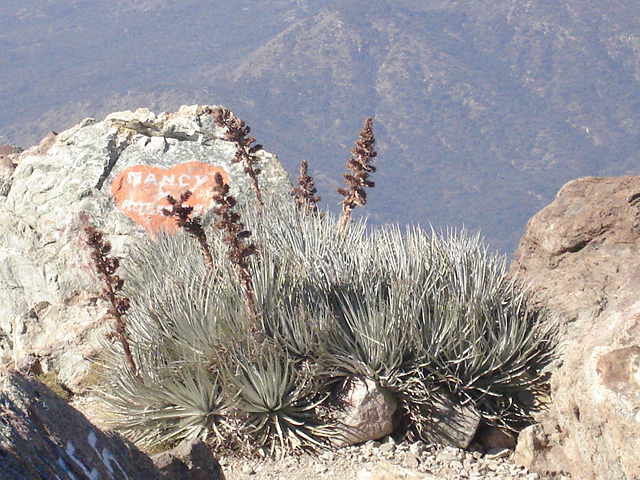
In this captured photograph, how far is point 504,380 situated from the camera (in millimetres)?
4555

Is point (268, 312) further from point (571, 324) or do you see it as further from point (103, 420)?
point (571, 324)

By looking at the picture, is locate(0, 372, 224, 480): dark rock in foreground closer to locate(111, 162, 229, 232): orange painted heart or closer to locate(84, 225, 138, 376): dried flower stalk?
locate(84, 225, 138, 376): dried flower stalk

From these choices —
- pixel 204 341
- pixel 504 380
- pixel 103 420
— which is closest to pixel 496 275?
pixel 504 380

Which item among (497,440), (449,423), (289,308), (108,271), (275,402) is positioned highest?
(108,271)

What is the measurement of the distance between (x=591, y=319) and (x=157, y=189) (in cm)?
419

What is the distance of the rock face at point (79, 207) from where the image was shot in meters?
6.53

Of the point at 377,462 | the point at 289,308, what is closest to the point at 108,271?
the point at 289,308

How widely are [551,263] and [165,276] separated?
2.59m

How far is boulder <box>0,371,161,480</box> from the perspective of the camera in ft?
6.77

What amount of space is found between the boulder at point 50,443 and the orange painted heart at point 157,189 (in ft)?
14.8

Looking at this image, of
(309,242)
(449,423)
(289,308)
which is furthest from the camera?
(309,242)

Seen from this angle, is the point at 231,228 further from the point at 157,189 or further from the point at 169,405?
the point at 157,189

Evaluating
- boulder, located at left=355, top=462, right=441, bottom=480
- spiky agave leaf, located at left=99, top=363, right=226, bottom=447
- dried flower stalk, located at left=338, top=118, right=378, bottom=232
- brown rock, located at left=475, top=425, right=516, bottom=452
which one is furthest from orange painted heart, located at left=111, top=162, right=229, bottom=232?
boulder, located at left=355, top=462, right=441, bottom=480

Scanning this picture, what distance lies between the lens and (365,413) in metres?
4.40
